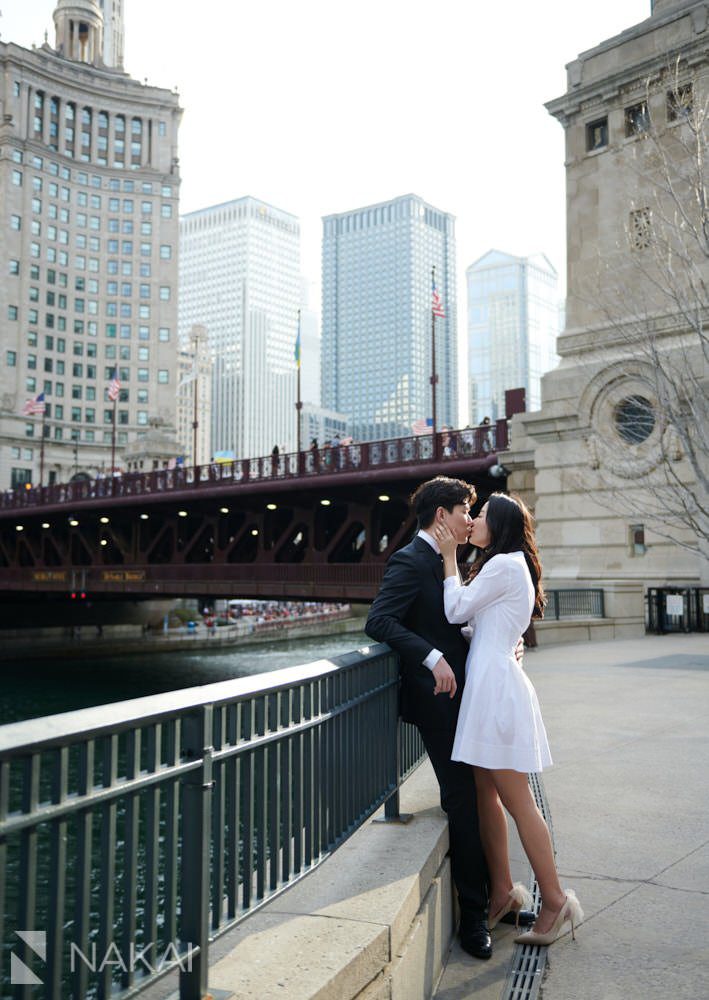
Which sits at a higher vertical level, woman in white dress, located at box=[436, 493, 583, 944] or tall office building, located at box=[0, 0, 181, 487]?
tall office building, located at box=[0, 0, 181, 487]

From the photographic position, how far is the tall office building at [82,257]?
110250 millimetres

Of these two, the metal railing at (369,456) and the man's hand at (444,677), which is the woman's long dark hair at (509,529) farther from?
the metal railing at (369,456)

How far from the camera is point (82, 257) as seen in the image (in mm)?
118250

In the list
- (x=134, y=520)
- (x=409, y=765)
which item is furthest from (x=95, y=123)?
(x=409, y=765)

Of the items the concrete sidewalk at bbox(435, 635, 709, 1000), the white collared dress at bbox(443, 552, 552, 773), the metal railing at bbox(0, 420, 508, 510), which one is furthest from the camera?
the metal railing at bbox(0, 420, 508, 510)

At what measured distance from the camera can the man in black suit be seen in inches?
185

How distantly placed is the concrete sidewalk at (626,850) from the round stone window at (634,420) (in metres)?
14.9

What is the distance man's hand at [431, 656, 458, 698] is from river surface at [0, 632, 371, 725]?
1099 inches

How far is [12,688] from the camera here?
4350 centimetres

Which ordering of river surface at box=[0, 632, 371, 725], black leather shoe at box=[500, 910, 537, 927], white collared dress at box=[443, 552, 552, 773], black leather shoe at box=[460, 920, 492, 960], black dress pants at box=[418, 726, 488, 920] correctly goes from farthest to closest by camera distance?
river surface at box=[0, 632, 371, 725]
black leather shoe at box=[500, 910, 537, 927]
black dress pants at box=[418, 726, 488, 920]
black leather shoe at box=[460, 920, 492, 960]
white collared dress at box=[443, 552, 552, 773]

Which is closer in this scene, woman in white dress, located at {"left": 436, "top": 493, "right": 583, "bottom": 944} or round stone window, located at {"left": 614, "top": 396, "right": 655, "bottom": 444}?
woman in white dress, located at {"left": 436, "top": 493, "right": 583, "bottom": 944}

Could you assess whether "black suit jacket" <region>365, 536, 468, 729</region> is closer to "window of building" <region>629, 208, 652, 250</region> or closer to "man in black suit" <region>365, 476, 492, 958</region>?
"man in black suit" <region>365, 476, 492, 958</region>

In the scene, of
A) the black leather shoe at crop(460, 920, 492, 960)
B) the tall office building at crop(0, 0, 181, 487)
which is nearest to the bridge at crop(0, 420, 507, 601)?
the black leather shoe at crop(460, 920, 492, 960)

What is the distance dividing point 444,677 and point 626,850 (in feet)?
7.49
